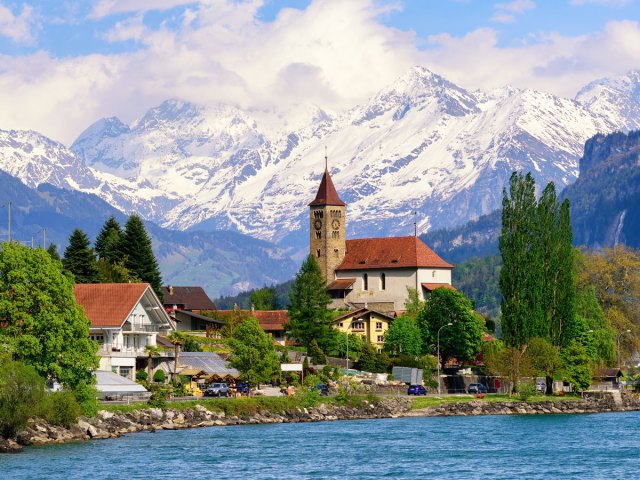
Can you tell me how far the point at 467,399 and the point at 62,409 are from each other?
5135cm

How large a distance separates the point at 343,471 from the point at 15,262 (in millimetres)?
27256

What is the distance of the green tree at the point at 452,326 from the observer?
146525mm

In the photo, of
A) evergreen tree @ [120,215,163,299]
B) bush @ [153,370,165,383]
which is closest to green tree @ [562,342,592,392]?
bush @ [153,370,165,383]

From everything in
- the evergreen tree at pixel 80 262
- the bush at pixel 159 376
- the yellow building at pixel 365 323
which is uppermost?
the evergreen tree at pixel 80 262

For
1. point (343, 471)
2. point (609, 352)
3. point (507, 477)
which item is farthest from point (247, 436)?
point (609, 352)

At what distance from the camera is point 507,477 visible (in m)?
74.1

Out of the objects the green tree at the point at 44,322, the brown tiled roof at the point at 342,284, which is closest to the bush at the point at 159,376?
the green tree at the point at 44,322

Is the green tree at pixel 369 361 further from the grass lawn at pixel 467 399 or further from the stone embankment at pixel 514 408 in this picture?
the stone embankment at pixel 514 408

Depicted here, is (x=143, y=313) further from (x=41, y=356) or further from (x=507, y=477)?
(x=507, y=477)

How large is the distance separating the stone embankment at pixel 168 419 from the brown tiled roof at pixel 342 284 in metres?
70.9

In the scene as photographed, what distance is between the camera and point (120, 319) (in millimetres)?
115438

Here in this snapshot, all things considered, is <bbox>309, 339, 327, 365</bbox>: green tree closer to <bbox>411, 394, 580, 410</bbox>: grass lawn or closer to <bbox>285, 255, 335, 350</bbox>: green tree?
<bbox>285, 255, 335, 350</bbox>: green tree

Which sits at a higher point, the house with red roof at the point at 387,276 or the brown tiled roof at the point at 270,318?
the house with red roof at the point at 387,276

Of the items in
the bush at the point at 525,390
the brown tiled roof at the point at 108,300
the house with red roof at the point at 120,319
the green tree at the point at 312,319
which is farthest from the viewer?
the green tree at the point at 312,319
